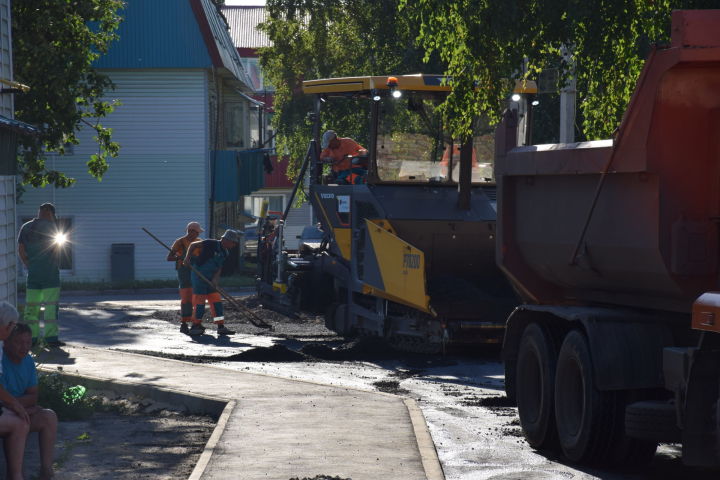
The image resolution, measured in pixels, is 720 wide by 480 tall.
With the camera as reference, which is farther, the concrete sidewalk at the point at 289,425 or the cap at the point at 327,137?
the cap at the point at 327,137

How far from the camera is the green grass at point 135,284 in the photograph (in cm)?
3173

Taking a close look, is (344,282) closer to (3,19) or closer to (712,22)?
(3,19)

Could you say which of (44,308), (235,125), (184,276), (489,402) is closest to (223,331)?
(184,276)

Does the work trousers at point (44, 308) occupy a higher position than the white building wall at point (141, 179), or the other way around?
the white building wall at point (141, 179)

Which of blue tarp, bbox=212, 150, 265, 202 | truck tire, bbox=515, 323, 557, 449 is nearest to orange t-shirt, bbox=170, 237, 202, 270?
truck tire, bbox=515, 323, 557, 449

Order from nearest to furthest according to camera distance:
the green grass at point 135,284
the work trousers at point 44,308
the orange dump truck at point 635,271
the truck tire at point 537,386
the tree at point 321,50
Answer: the orange dump truck at point 635,271
the truck tire at point 537,386
the work trousers at point 44,308
the green grass at point 135,284
the tree at point 321,50

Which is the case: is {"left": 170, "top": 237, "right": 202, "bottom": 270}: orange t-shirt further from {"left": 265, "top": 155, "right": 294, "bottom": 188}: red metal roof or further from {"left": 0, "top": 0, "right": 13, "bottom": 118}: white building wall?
{"left": 265, "top": 155, "right": 294, "bottom": 188}: red metal roof

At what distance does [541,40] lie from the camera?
12711 millimetres

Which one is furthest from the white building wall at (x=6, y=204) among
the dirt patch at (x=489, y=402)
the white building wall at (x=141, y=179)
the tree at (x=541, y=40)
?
the white building wall at (x=141, y=179)

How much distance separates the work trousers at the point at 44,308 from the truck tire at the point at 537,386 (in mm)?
8097

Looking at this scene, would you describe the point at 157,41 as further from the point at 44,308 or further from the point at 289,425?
the point at 289,425

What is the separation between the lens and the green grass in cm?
3173

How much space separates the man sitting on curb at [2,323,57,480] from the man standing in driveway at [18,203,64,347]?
8.65m

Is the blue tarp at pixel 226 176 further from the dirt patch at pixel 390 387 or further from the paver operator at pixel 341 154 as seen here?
the dirt patch at pixel 390 387
